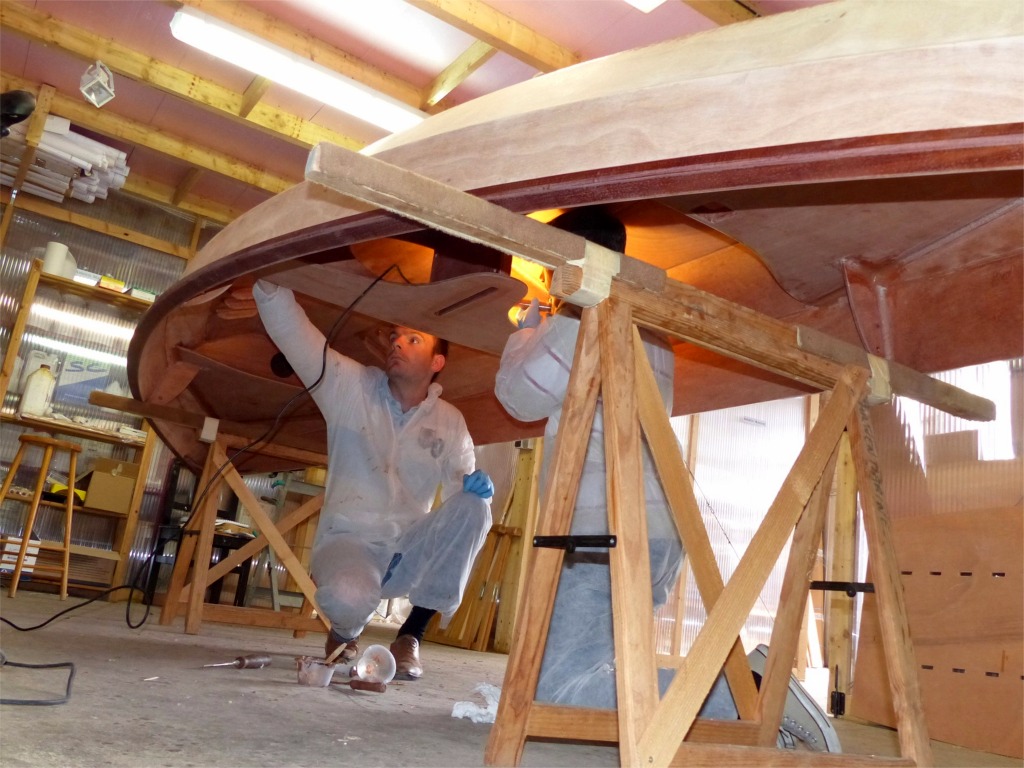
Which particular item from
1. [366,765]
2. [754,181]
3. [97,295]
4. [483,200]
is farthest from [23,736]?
[97,295]

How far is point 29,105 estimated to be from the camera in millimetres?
1537

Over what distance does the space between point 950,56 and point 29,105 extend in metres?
1.55

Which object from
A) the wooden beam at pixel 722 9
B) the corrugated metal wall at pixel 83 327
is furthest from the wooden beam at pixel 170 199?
the wooden beam at pixel 722 9

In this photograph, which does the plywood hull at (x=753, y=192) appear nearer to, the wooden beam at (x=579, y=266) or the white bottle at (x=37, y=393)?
the wooden beam at (x=579, y=266)

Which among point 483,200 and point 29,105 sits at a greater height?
point 29,105

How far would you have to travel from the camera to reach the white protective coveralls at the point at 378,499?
2.34m

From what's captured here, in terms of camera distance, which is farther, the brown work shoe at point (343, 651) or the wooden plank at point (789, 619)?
the brown work shoe at point (343, 651)

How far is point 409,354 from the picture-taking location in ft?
8.87

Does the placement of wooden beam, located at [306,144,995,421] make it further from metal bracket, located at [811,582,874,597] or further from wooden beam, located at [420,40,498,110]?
wooden beam, located at [420,40,498,110]

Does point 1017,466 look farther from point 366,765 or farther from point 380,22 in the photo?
point 380,22

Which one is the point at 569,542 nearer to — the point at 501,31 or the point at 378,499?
the point at 378,499

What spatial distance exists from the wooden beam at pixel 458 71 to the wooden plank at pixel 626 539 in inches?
138

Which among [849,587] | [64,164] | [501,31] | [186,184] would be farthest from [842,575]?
[186,184]

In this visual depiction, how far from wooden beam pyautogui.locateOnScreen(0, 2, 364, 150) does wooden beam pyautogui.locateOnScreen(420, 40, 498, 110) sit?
2.31 feet
